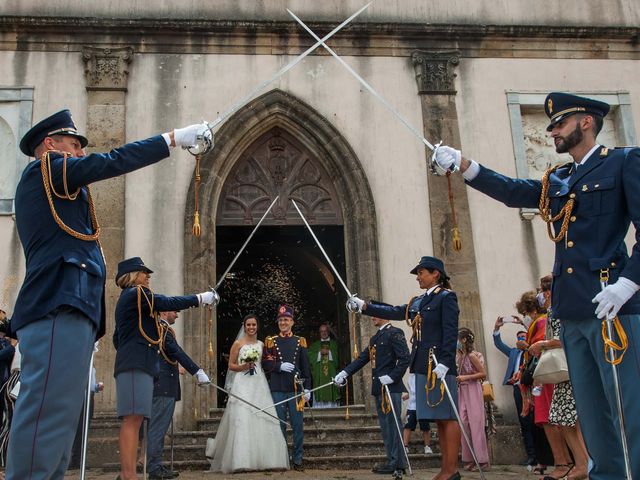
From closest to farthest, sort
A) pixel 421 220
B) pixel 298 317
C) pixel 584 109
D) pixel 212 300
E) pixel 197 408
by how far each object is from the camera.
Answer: pixel 584 109, pixel 212 300, pixel 197 408, pixel 421 220, pixel 298 317

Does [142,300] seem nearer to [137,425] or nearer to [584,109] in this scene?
[137,425]

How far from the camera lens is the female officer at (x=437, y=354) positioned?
627 cm

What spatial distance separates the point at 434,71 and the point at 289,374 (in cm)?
572

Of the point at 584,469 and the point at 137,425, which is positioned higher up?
the point at 137,425

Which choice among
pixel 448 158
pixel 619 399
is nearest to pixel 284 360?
pixel 448 158

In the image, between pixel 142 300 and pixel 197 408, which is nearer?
pixel 142 300

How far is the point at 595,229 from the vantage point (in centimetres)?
407

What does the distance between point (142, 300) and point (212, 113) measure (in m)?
5.62

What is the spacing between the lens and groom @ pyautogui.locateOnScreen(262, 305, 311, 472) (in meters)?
8.84

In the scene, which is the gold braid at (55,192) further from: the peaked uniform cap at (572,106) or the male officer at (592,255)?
the peaked uniform cap at (572,106)

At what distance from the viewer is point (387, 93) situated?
11703 millimetres

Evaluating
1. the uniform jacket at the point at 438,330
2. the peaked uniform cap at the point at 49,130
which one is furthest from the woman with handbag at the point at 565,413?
the peaked uniform cap at the point at 49,130

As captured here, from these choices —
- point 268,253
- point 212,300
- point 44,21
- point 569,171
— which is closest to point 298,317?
point 268,253

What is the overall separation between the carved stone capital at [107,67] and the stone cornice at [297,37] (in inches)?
8.6
